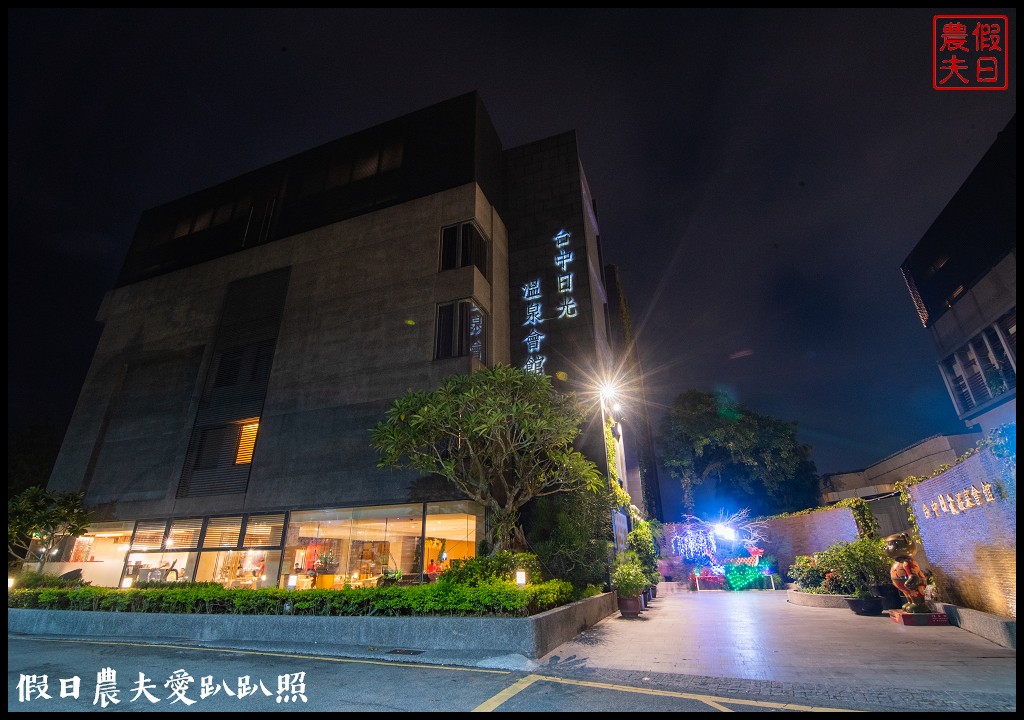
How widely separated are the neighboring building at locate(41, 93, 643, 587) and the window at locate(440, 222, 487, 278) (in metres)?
0.09

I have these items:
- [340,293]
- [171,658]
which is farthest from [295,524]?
[340,293]

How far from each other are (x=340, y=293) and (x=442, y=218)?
511 cm

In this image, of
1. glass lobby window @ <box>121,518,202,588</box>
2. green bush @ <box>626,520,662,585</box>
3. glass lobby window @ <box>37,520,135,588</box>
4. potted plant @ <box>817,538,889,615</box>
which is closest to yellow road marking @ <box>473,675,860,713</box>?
potted plant @ <box>817,538,889,615</box>

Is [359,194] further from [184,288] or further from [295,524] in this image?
[295,524]

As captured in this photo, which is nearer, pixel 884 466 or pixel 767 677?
pixel 767 677

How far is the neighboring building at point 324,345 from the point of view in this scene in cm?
1570

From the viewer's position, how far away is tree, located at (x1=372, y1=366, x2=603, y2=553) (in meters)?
11.9

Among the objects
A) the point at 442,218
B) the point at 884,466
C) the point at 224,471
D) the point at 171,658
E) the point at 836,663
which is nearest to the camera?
the point at 836,663

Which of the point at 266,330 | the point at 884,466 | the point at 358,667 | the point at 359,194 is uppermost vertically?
the point at 359,194

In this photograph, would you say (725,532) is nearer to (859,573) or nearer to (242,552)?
(859,573)

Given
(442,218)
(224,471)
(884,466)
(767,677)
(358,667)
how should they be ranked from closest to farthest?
(767,677)
(358,667)
(224,471)
(442,218)
(884,466)

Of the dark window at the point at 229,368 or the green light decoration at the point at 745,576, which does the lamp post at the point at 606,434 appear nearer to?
the green light decoration at the point at 745,576

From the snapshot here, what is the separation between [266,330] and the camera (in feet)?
65.3

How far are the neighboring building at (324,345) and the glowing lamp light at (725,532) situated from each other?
44.7ft
